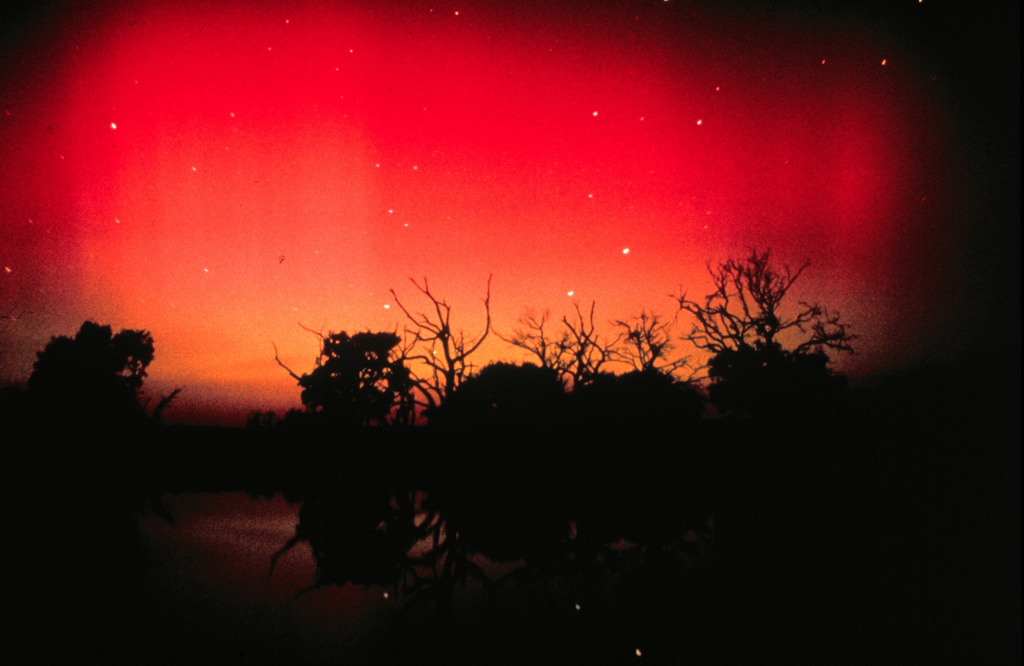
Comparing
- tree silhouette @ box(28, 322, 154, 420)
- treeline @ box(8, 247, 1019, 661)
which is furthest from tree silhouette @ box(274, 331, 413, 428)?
tree silhouette @ box(28, 322, 154, 420)

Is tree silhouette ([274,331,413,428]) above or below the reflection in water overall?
above

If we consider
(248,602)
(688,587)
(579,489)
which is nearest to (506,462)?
(579,489)

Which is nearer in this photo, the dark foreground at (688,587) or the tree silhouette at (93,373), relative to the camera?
the dark foreground at (688,587)

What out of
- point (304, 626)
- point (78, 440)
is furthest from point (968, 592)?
point (78, 440)

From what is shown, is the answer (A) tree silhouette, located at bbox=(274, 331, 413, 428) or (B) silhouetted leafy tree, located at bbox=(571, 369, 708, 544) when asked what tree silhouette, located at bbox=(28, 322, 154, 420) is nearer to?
(A) tree silhouette, located at bbox=(274, 331, 413, 428)

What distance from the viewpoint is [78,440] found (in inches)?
412

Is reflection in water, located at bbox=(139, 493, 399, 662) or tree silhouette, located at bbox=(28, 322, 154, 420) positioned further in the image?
tree silhouette, located at bbox=(28, 322, 154, 420)

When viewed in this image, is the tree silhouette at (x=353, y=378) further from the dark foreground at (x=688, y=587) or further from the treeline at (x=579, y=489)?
the dark foreground at (x=688, y=587)

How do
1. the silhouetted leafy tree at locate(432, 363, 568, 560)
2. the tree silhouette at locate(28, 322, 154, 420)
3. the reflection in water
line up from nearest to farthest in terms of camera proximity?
1. the reflection in water
2. the silhouetted leafy tree at locate(432, 363, 568, 560)
3. the tree silhouette at locate(28, 322, 154, 420)

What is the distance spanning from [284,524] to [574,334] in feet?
31.7

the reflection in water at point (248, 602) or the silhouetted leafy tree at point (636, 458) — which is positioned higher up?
the silhouetted leafy tree at point (636, 458)

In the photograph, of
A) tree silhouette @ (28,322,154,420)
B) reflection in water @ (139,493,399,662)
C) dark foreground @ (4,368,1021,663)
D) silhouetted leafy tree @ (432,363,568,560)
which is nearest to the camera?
dark foreground @ (4,368,1021,663)

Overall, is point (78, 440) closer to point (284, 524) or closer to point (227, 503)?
point (227, 503)

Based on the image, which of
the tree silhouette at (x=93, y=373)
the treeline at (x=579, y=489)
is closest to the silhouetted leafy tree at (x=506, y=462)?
the treeline at (x=579, y=489)
